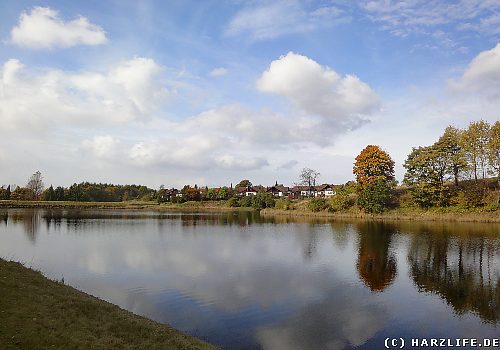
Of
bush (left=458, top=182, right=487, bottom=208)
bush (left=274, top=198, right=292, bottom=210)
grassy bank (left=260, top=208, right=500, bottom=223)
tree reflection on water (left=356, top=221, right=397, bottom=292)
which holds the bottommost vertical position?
tree reflection on water (left=356, top=221, right=397, bottom=292)

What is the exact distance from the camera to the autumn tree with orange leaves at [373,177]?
239ft

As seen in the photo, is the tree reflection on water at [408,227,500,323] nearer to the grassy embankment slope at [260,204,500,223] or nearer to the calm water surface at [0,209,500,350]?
the calm water surface at [0,209,500,350]

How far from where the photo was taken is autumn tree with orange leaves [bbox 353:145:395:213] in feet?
239

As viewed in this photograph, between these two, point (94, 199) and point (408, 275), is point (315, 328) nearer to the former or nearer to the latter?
point (408, 275)

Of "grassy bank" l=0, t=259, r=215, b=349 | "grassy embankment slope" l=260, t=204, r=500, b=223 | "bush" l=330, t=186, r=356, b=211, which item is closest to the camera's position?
"grassy bank" l=0, t=259, r=215, b=349

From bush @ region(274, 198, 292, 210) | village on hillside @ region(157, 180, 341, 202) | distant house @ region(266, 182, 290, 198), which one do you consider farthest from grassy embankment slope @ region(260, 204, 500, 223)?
distant house @ region(266, 182, 290, 198)

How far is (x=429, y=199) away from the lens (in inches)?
2692

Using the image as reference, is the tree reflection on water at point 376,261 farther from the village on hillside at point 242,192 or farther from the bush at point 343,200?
the village on hillside at point 242,192

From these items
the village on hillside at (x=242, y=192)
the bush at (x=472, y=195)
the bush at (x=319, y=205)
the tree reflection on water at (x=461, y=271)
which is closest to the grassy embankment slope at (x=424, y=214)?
the bush at (x=319, y=205)

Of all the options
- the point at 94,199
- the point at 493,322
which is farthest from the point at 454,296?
the point at 94,199

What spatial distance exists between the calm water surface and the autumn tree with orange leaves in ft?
91.2

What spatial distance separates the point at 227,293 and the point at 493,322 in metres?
13.4

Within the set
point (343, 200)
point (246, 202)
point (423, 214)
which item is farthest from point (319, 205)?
point (246, 202)

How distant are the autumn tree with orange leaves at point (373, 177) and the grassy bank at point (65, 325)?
2568 inches
